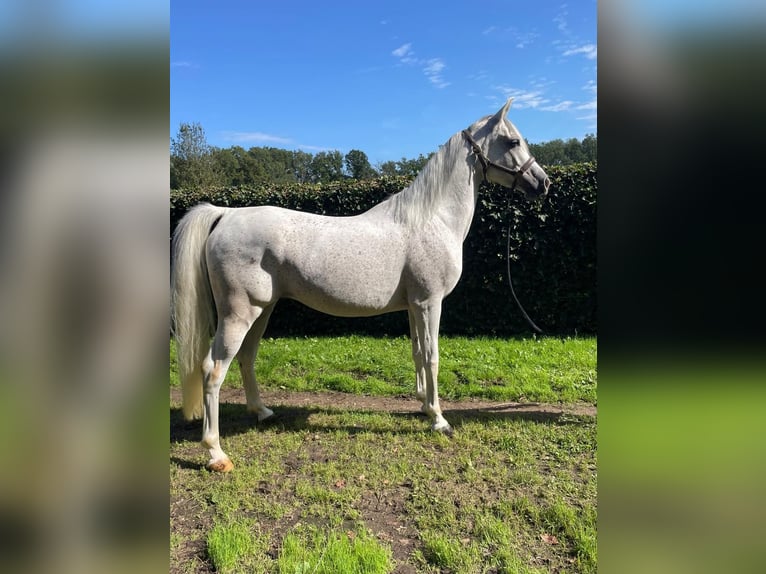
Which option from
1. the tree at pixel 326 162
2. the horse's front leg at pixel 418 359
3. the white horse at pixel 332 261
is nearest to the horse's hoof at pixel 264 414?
the white horse at pixel 332 261

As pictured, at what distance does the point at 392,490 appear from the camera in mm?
3080

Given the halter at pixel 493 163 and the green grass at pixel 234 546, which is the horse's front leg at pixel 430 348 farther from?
the green grass at pixel 234 546

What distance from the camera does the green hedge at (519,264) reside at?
7445 mm

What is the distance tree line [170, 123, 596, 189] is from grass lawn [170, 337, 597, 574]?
773 centimetres

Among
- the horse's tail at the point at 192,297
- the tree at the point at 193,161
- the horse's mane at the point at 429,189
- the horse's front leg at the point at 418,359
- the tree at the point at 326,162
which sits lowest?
the horse's front leg at the point at 418,359

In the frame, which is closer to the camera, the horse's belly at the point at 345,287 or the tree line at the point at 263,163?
the horse's belly at the point at 345,287

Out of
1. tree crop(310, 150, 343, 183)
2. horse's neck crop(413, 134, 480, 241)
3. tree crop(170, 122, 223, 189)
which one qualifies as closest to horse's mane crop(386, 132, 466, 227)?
horse's neck crop(413, 134, 480, 241)

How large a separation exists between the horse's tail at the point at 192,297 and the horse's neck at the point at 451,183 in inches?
70.5

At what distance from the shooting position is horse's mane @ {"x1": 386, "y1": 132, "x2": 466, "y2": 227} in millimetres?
3838
